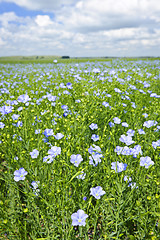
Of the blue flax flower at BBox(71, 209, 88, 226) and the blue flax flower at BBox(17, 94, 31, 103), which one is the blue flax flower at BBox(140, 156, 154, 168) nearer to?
the blue flax flower at BBox(71, 209, 88, 226)

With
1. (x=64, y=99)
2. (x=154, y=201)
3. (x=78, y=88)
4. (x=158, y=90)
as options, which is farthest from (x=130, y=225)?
(x=158, y=90)

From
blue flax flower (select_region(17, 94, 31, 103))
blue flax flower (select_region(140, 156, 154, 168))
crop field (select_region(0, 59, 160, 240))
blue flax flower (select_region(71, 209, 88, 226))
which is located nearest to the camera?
blue flax flower (select_region(71, 209, 88, 226))

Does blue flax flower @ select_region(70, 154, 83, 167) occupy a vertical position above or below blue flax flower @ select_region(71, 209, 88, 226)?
above

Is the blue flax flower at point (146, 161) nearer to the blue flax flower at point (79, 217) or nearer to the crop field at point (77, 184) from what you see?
the crop field at point (77, 184)

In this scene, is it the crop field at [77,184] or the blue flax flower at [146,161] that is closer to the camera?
the crop field at [77,184]

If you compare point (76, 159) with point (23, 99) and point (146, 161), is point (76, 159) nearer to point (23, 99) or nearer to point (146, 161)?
point (146, 161)

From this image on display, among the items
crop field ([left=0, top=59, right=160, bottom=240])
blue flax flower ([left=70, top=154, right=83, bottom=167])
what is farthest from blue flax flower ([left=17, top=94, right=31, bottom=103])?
blue flax flower ([left=70, top=154, right=83, bottom=167])

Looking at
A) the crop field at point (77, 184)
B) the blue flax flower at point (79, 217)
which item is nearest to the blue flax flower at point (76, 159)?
the crop field at point (77, 184)

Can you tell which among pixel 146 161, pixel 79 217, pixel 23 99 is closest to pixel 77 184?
pixel 79 217

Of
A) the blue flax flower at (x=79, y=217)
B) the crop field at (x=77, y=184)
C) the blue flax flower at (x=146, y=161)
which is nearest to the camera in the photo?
the blue flax flower at (x=79, y=217)

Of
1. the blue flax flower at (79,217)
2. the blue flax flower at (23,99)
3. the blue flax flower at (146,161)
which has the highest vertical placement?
the blue flax flower at (23,99)

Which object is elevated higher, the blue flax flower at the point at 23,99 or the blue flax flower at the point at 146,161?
the blue flax flower at the point at 23,99

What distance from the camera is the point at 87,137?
226cm

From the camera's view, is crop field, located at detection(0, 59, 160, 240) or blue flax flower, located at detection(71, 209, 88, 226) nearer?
blue flax flower, located at detection(71, 209, 88, 226)
